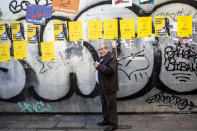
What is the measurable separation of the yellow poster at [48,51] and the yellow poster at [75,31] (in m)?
0.59

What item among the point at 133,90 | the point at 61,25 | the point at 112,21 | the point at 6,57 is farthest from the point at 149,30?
the point at 6,57

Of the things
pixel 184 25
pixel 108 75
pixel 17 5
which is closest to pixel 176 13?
pixel 184 25

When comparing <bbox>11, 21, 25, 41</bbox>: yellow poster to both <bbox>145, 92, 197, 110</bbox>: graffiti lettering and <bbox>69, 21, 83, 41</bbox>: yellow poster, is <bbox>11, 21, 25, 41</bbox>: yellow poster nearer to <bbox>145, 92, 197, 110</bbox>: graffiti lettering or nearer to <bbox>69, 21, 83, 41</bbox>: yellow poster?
<bbox>69, 21, 83, 41</bbox>: yellow poster

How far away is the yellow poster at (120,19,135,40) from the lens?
5.54 m

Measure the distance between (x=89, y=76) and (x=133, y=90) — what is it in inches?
47.6

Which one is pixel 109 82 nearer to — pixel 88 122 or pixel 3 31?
pixel 88 122

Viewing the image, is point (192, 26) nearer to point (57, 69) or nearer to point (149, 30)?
point (149, 30)

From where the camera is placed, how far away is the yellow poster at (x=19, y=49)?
5.95 metres

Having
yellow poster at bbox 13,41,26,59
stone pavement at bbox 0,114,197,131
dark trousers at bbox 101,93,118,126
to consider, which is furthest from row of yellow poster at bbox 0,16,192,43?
stone pavement at bbox 0,114,197,131

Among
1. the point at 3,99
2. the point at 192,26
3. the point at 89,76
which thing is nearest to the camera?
the point at 192,26

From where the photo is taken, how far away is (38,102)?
602 cm

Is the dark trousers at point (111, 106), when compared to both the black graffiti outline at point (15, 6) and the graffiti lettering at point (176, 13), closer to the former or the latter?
the graffiti lettering at point (176, 13)

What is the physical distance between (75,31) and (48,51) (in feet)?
3.00

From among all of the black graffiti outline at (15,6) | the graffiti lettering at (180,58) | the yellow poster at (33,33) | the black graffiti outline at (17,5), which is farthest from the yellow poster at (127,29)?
the black graffiti outline at (15,6)
